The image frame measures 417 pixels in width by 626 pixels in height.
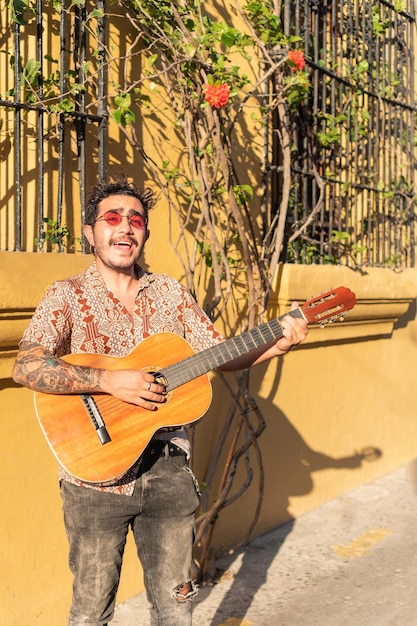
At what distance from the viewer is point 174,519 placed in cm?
282

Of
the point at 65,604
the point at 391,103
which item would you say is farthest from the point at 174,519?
the point at 391,103

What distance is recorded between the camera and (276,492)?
513 cm

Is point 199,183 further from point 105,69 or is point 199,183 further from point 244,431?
point 244,431

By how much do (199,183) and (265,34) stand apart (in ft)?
3.13

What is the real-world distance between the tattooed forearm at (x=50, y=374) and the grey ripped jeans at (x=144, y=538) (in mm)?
343

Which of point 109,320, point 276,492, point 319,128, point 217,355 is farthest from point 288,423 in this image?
point 109,320

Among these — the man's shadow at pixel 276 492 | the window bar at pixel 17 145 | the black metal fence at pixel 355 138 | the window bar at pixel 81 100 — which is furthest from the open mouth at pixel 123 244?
the black metal fence at pixel 355 138

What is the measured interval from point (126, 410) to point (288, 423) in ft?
8.62

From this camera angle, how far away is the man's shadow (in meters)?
4.22

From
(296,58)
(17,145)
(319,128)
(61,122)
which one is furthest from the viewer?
(319,128)

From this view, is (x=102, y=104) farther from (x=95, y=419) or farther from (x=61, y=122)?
(x=95, y=419)

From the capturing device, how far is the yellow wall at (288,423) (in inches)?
134

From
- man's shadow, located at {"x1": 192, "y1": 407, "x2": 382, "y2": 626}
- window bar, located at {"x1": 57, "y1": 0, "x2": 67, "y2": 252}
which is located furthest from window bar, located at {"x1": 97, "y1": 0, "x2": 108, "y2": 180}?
man's shadow, located at {"x1": 192, "y1": 407, "x2": 382, "y2": 626}

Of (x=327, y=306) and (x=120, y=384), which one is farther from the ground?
(x=327, y=306)
